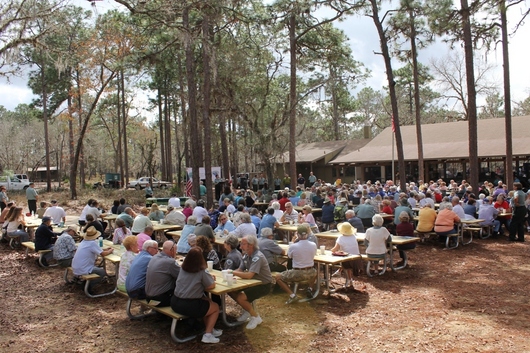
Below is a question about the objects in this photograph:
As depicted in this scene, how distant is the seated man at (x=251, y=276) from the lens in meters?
5.44

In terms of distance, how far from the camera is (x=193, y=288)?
490cm

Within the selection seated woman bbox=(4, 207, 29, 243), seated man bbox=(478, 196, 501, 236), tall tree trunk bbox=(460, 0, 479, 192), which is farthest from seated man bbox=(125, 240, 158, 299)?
tall tree trunk bbox=(460, 0, 479, 192)

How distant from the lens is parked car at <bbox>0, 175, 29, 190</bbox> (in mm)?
31219

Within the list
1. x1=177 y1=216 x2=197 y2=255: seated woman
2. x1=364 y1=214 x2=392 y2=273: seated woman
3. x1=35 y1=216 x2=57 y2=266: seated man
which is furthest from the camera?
x1=35 y1=216 x2=57 y2=266: seated man

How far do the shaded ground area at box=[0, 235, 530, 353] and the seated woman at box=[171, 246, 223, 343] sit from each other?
39 centimetres

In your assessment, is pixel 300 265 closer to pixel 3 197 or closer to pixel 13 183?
pixel 3 197

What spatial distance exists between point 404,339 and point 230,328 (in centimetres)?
206

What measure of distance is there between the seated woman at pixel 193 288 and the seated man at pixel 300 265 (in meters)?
1.72

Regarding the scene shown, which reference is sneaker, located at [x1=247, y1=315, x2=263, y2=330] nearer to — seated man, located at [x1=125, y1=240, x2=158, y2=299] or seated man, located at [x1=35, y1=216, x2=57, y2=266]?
seated man, located at [x1=125, y1=240, x2=158, y2=299]

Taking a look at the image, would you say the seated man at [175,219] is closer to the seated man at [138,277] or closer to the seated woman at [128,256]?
the seated woman at [128,256]

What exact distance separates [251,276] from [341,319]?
4.44 ft

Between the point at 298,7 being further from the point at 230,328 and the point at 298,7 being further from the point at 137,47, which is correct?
the point at 230,328

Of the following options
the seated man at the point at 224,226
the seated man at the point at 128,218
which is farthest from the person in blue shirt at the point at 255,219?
the seated man at the point at 128,218

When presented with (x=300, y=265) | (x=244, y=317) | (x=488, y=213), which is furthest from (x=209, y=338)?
(x=488, y=213)
